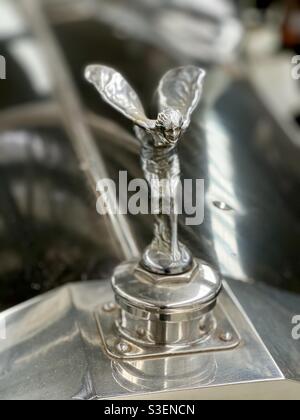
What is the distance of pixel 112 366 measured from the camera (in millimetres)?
605

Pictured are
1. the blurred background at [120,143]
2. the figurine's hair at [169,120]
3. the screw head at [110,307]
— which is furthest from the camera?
the blurred background at [120,143]

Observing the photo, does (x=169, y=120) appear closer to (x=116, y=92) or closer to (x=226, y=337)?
(x=116, y=92)

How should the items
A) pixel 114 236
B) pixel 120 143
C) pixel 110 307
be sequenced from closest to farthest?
1. pixel 110 307
2. pixel 114 236
3. pixel 120 143

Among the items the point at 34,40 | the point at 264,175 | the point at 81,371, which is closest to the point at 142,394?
the point at 81,371

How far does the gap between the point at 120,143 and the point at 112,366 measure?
48cm

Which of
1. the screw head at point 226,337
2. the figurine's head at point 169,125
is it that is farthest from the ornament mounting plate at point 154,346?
the figurine's head at point 169,125

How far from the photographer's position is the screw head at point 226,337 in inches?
25.2

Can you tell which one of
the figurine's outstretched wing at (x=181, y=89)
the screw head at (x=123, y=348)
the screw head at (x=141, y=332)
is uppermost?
the figurine's outstretched wing at (x=181, y=89)

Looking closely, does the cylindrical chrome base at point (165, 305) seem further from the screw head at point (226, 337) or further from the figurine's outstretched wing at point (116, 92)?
the figurine's outstretched wing at point (116, 92)

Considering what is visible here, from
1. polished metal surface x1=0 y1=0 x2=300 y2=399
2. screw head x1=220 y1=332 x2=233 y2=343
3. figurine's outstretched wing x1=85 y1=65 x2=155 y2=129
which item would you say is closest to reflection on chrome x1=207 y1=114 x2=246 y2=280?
polished metal surface x1=0 y1=0 x2=300 y2=399

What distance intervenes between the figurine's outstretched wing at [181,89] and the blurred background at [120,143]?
0.07 meters

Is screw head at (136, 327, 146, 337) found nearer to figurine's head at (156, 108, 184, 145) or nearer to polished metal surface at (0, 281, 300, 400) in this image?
polished metal surface at (0, 281, 300, 400)

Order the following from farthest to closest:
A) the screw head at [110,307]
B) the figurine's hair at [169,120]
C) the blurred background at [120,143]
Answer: the blurred background at [120,143] → the screw head at [110,307] → the figurine's hair at [169,120]

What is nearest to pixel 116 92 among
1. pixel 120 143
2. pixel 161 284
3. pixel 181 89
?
pixel 181 89
